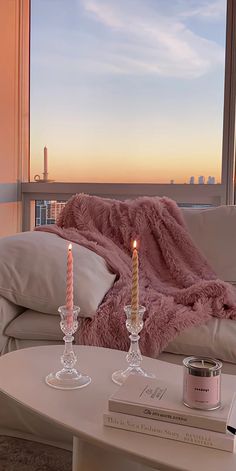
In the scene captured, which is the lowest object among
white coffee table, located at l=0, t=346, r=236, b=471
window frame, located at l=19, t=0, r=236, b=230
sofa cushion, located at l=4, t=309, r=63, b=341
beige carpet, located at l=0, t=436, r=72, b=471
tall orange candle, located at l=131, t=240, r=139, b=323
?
beige carpet, located at l=0, t=436, r=72, b=471

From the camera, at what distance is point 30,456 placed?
1520mm

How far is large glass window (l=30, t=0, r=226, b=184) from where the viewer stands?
3057 millimetres

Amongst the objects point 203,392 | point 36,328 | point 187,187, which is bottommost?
point 36,328

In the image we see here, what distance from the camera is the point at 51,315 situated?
5.59 feet

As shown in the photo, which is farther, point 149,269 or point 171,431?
point 149,269

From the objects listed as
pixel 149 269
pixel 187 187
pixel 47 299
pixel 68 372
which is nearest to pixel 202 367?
pixel 68 372

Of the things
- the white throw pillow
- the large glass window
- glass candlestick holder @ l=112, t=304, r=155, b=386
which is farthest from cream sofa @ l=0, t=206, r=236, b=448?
the large glass window

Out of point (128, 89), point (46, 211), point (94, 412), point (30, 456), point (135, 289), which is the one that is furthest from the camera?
point (46, 211)

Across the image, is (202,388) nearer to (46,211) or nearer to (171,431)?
(171,431)

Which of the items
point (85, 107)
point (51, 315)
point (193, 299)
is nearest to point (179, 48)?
point (85, 107)

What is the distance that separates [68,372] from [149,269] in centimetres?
116

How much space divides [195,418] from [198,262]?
1453 mm

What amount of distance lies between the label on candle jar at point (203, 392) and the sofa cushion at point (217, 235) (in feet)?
4.67

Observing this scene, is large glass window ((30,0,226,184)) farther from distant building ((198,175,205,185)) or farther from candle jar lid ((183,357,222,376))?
candle jar lid ((183,357,222,376))
